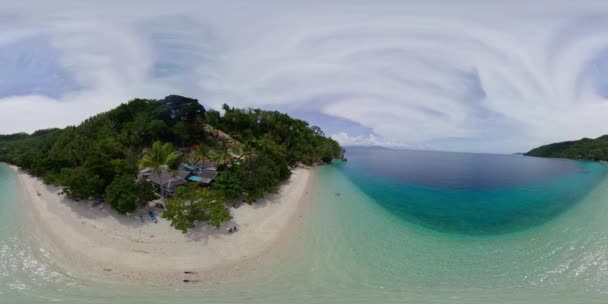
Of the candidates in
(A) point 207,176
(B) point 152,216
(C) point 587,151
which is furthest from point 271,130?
(C) point 587,151

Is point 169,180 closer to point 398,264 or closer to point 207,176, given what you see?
point 207,176

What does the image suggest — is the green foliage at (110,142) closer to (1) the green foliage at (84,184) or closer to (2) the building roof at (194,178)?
(1) the green foliage at (84,184)

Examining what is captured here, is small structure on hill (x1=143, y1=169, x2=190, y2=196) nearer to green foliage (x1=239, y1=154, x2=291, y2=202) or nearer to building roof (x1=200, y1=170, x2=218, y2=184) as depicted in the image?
building roof (x1=200, y1=170, x2=218, y2=184)

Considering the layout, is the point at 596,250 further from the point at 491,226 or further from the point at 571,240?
the point at 491,226

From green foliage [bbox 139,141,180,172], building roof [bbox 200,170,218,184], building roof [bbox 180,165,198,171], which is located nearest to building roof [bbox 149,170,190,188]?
building roof [bbox 200,170,218,184]

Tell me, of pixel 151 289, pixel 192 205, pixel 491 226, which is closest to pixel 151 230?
pixel 192 205

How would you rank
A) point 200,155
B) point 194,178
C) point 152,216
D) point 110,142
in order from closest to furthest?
point 152,216, point 194,178, point 200,155, point 110,142

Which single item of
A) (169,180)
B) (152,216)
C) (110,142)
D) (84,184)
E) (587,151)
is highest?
(110,142)
